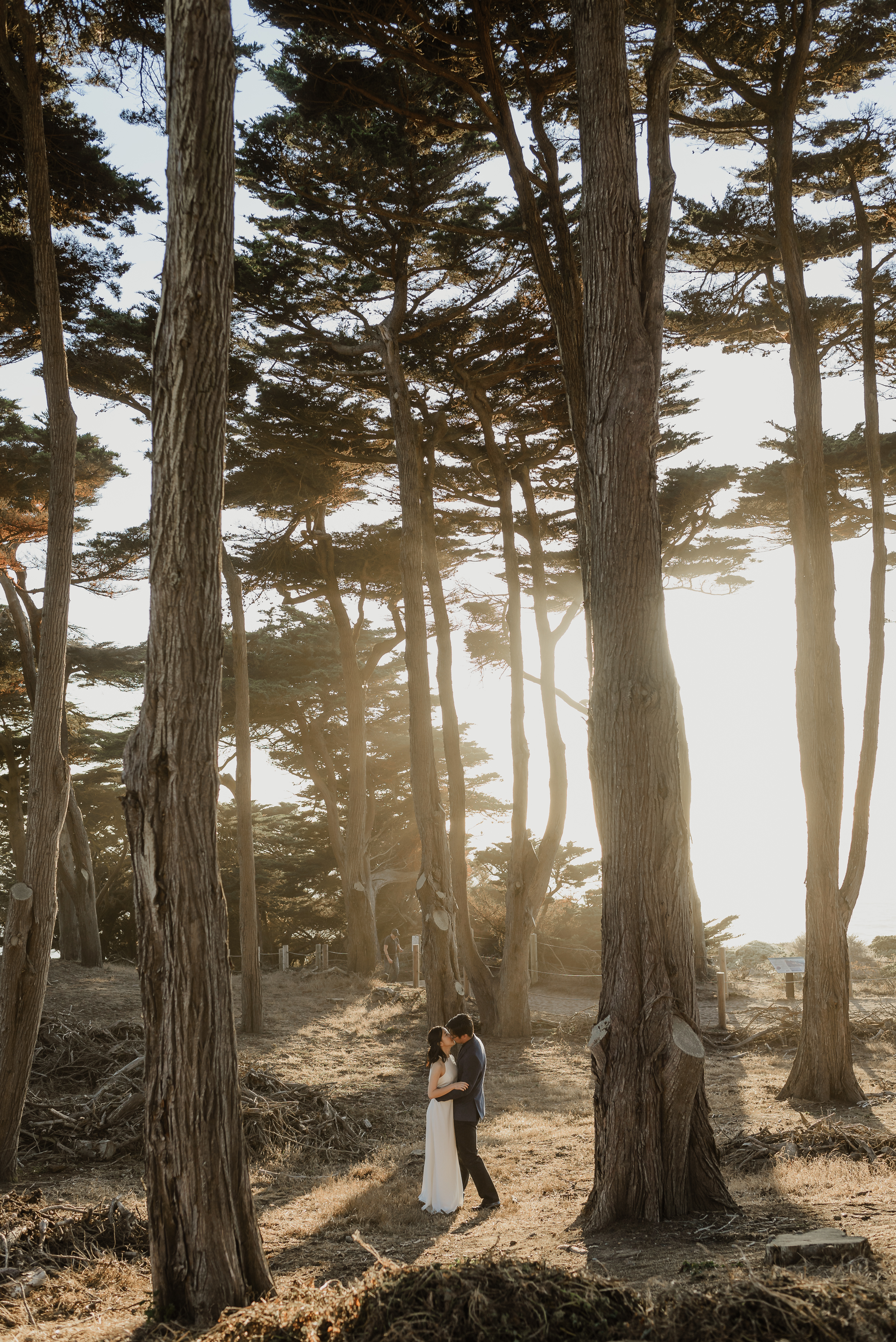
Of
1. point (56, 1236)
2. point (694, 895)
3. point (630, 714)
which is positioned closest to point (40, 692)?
point (56, 1236)

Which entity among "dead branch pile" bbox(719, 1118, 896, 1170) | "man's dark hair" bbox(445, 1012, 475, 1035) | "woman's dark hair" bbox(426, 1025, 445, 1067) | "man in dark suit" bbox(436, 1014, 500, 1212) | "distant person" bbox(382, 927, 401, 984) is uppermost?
"man's dark hair" bbox(445, 1012, 475, 1035)

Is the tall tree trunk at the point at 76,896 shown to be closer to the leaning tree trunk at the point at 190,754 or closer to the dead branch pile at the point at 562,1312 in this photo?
the leaning tree trunk at the point at 190,754

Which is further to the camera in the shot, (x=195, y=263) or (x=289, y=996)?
(x=289, y=996)

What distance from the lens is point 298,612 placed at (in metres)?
22.6

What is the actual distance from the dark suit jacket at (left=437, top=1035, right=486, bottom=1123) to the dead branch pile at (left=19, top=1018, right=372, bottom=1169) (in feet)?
7.99

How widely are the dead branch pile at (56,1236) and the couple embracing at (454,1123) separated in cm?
194

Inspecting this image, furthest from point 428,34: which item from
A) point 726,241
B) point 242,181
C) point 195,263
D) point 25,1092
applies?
point 25,1092

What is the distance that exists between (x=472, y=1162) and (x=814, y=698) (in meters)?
5.84

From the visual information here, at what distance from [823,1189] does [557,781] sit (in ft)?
29.7

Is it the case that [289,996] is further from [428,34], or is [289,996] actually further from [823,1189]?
[428,34]

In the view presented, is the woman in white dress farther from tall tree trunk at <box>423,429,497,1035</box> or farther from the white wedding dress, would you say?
tall tree trunk at <box>423,429,497,1035</box>

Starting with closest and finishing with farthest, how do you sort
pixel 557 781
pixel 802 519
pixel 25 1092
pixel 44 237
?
pixel 25 1092 < pixel 44 237 < pixel 802 519 < pixel 557 781

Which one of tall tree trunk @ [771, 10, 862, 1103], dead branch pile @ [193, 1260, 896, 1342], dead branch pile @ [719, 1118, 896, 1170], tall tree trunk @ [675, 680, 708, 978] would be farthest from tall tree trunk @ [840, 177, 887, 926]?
dead branch pile @ [193, 1260, 896, 1342]

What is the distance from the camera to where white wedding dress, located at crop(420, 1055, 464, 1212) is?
6.56m
